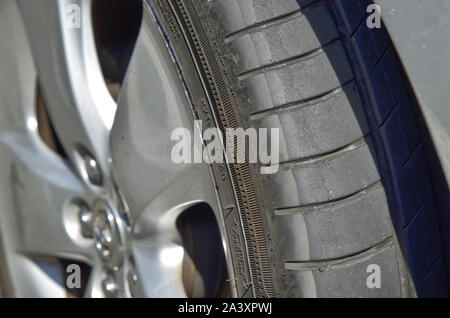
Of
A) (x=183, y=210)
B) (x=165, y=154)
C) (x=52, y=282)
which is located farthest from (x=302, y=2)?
(x=52, y=282)

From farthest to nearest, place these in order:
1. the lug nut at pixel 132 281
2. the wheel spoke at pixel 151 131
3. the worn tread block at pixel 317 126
Answer: the lug nut at pixel 132 281, the wheel spoke at pixel 151 131, the worn tread block at pixel 317 126

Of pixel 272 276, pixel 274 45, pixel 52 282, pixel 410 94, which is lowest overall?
pixel 52 282

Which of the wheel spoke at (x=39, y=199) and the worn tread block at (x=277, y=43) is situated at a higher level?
the worn tread block at (x=277, y=43)

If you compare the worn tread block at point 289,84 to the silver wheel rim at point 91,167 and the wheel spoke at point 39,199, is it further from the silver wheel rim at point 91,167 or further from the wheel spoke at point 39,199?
the wheel spoke at point 39,199

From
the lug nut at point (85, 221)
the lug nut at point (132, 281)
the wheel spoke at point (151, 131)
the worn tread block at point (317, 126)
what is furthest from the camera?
the lug nut at point (85, 221)

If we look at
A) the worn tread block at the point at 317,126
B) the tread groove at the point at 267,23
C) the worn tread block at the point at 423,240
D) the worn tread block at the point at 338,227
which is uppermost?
the tread groove at the point at 267,23

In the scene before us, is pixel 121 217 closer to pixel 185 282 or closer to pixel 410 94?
pixel 185 282

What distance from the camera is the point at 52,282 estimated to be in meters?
1.90

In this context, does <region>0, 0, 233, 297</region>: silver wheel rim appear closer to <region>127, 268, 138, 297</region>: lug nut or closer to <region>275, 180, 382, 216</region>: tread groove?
<region>127, 268, 138, 297</region>: lug nut

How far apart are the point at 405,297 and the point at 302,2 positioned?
0.58 m

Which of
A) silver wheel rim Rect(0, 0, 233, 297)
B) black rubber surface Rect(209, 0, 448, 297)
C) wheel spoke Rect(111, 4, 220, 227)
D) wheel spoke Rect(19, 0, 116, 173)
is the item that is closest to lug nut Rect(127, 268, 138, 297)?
silver wheel rim Rect(0, 0, 233, 297)

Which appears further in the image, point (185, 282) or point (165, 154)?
point (185, 282)

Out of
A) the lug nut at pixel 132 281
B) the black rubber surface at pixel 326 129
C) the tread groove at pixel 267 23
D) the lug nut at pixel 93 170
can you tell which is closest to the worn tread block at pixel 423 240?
the black rubber surface at pixel 326 129

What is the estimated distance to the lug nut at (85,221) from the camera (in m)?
1.63
